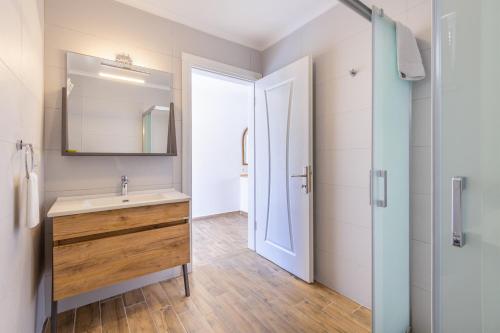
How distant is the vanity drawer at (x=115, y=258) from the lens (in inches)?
57.0

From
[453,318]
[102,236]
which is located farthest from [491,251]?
[102,236]

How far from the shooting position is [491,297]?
2.94 ft

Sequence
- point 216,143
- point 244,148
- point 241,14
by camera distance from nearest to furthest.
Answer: point 241,14 → point 216,143 → point 244,148

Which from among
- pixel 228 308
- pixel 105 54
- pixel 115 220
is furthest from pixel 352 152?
pixel 105 54

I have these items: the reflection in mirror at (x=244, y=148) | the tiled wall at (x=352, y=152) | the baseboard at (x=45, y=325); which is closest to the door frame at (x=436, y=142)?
the tiled wall at (x=352, y=152)

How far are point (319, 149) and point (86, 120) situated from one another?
Result: 195 cm

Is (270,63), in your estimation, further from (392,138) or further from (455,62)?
(455,62)

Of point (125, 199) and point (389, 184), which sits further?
point (125, 199)

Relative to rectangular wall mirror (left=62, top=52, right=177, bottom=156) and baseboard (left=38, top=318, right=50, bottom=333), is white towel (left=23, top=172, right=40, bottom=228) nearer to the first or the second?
rectangular wall mirror (left=62, top=52, right=177, bottom=156)

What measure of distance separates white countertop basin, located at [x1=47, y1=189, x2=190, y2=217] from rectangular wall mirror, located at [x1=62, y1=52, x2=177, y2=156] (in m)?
0.35

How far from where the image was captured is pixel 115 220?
5.31 feet

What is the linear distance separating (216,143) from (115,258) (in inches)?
122

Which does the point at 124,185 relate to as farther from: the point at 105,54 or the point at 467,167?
the point at 467,167

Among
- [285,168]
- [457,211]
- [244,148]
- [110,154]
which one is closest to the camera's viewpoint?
[457,211]
